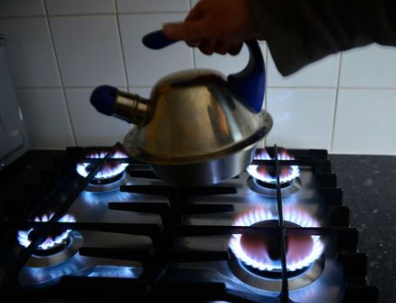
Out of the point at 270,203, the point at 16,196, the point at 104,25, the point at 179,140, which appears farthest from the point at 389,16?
the point at 16,196

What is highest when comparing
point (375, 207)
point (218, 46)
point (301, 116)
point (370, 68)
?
point (218, 46)

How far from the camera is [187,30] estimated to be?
0.42 metres

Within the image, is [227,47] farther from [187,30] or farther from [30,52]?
[30,52]

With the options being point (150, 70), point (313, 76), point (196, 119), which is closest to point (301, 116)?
point (313, 76)

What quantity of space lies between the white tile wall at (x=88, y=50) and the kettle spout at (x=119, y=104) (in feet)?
1.35

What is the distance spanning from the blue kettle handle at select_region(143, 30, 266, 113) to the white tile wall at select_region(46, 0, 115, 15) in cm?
37

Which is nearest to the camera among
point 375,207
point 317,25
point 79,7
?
point 317,25

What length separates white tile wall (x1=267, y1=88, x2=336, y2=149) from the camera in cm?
81

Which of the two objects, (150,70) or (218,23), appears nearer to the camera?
(218,23)

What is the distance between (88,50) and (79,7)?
88 mm

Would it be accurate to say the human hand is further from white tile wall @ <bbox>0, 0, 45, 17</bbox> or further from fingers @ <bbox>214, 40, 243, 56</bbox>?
white tile wall @ <bbox>0, 0, 45, 17</bbox>

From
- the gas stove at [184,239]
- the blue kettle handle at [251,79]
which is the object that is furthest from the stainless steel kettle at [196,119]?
the gas stove at [184,239]

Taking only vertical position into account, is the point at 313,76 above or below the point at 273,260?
above

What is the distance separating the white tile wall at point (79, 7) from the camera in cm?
79
